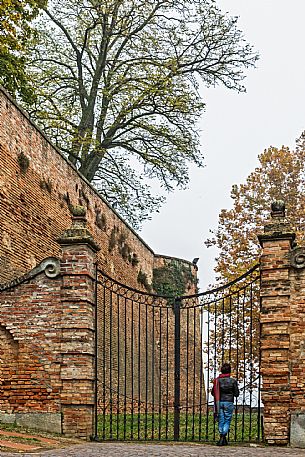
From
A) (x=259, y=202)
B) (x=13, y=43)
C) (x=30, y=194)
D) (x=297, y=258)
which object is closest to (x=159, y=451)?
(x=297, y=258)

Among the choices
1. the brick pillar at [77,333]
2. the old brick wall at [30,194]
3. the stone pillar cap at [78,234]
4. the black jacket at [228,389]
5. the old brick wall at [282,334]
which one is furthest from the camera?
the old brick wall at [30,194]

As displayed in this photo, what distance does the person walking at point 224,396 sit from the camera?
41.8 ft

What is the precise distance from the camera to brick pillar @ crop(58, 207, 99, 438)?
12922 mm

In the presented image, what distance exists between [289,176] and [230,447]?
19.0 m

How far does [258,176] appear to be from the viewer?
3000 centimetres

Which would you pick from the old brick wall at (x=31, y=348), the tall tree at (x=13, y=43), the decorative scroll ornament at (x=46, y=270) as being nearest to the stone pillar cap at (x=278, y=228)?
the decorative scroll ornament at (x=46, y=270)

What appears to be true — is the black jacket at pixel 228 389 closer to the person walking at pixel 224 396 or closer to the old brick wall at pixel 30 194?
the person walking at pixel 224 396

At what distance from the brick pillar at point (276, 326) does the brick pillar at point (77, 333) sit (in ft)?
9.30

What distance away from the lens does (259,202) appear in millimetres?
29125

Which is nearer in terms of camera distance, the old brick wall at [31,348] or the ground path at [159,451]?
the ground path at [159,451]

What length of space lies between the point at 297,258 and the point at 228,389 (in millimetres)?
2363

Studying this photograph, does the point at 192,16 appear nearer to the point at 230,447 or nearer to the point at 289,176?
the point at 289,176

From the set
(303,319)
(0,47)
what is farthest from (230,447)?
(0,47)

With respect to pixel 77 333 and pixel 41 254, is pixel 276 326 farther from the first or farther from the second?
pixel 41 254
